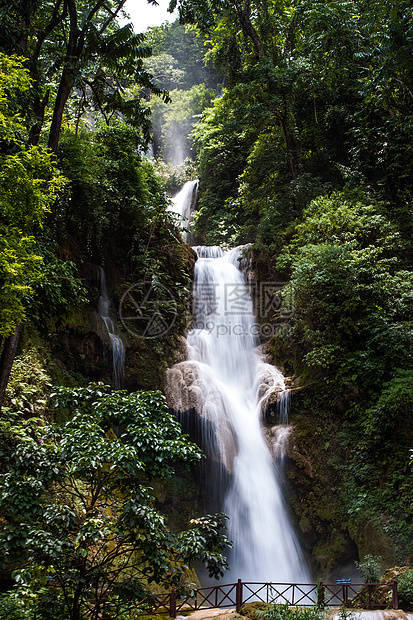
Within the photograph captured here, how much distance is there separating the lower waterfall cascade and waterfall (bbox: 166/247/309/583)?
0.07 feet

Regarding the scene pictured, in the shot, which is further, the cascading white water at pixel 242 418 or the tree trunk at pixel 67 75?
the cascading white water at pixel 242 418

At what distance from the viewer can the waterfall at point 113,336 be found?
456 inches

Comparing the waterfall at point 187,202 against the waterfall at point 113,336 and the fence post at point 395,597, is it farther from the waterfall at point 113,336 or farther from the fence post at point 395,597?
the fence post at point 395,597

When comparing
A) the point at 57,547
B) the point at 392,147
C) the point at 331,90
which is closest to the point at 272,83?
the point at 331,90

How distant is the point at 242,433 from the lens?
11812 mm

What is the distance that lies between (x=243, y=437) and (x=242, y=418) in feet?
2.01

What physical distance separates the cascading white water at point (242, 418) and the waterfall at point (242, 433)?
0.07 ft

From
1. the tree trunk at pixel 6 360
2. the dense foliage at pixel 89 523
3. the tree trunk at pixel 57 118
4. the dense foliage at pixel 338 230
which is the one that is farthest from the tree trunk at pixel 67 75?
the dense foliage at pixel 89 523

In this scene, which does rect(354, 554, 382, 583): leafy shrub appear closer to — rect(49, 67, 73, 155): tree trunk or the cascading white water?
the cascading white water

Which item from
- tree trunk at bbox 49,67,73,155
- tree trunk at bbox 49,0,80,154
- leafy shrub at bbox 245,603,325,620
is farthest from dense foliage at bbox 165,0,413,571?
tree trunk at bbox 49,67,73,155

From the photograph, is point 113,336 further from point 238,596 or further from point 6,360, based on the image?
point 238,596

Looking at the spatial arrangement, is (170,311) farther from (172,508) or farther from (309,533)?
(309,533)

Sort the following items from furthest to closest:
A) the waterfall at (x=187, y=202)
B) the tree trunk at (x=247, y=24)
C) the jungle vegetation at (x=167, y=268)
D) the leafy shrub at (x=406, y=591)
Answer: the waterfall at (x=187, y=202), the tree trunk at (x=247, y=24), the leafy shrub at (x=406, y=591), the jungle vegetation at (x=167, y=268)

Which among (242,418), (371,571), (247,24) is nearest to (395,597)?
(371,571)
